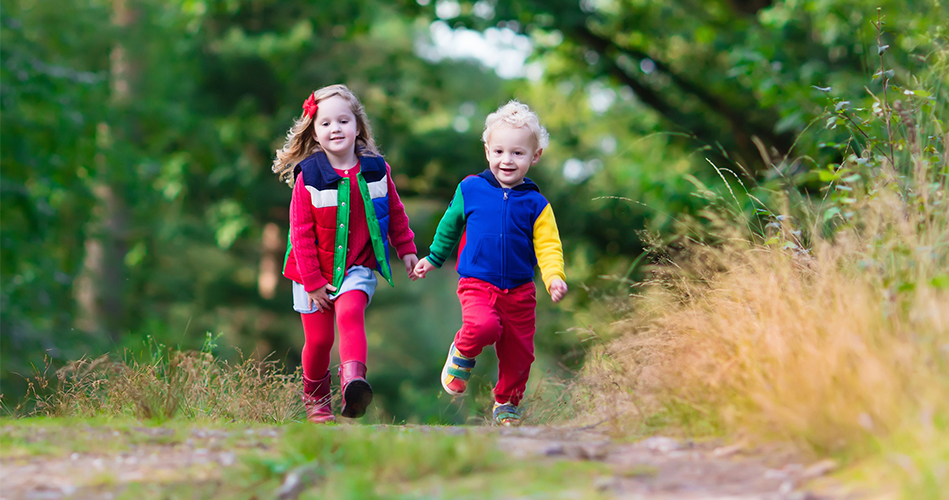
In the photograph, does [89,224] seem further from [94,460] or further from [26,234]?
[94,460]

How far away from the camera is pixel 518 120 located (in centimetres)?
428

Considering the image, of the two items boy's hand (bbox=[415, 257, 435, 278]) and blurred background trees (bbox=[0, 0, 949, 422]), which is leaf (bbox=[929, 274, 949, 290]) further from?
blurred background trees (bbox=[0, 0, 949, 422])

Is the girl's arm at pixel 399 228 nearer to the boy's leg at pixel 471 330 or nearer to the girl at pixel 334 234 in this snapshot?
the girl at pixel 334 234

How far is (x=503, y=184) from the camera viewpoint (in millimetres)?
4340

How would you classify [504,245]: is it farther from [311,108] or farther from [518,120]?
[311,108]

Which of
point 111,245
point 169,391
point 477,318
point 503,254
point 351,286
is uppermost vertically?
point 503,254

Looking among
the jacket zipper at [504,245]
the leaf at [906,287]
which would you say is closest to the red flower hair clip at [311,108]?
the jacket zipper at [504,245]

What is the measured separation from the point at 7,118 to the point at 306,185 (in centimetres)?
908

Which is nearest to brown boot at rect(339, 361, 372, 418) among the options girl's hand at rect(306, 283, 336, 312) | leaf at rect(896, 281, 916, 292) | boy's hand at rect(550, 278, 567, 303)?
girl's hand at rect(306, 283, 336, 312)

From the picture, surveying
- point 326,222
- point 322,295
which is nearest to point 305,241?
point 326,222

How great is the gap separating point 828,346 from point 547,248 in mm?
1793

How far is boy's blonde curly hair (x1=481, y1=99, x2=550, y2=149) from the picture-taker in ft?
14.1

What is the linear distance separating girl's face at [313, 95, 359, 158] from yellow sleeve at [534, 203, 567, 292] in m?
1.07

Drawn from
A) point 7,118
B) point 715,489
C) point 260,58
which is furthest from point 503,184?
point 260,58
